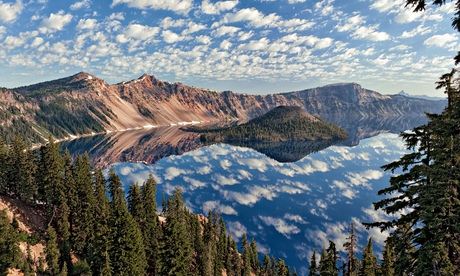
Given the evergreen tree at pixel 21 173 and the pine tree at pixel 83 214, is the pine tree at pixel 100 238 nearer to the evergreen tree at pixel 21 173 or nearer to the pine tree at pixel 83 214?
the pine tree at pixel 83 214

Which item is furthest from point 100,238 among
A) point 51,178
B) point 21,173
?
point 21,173

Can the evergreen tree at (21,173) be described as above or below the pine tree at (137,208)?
above

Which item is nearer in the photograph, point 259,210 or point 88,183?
point 88,183

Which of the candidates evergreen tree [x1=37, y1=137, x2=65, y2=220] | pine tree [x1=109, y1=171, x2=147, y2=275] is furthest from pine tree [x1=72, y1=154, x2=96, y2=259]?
pine tree [x1=109, y1=171, x2=147, y2=275]

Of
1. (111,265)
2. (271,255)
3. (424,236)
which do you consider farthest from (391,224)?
(271,255)

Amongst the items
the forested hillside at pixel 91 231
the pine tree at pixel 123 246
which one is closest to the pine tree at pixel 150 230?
the forested hillside at pixel 91 231

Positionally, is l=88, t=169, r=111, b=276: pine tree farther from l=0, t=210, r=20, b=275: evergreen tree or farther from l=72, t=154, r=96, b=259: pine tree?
l=0, t=210, r=20, b=275: evergreen tree

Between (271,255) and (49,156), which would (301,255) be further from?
(49,156)
